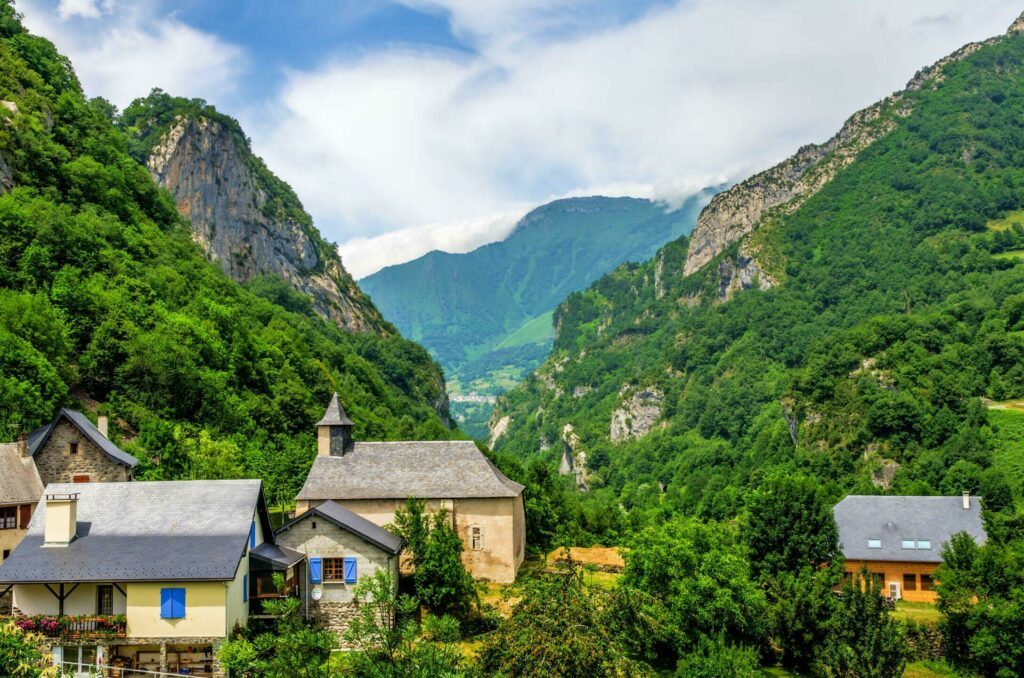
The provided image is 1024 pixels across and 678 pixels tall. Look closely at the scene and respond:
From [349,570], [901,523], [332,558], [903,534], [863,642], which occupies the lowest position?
[863,642]

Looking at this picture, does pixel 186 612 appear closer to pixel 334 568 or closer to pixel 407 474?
pixel 334 568

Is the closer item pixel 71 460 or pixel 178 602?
pixel 178 602

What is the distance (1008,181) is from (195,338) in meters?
178

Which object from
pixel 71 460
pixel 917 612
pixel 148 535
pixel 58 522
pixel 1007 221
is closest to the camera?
pixel 58 522

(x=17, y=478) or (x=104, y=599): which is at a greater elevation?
(x=17, y=478)

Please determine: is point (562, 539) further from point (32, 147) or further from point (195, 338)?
point (32, 147)

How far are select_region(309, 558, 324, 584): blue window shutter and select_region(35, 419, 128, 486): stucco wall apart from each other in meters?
13.3

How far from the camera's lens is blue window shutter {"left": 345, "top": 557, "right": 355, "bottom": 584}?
3956cm

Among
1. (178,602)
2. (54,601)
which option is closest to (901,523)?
(178,602)

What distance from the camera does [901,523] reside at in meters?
60.8

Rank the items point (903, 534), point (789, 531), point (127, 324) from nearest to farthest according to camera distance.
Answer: point (789, 531)
point (903, 534)
point (127, 324)

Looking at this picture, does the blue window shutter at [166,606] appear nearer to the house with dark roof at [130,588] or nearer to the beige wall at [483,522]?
the house with dark roof at [130,588]

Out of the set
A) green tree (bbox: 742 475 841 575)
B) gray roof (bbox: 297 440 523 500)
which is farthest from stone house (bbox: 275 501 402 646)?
green tree (bbox: 742 475 841 575)

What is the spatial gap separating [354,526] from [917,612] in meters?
32.0
